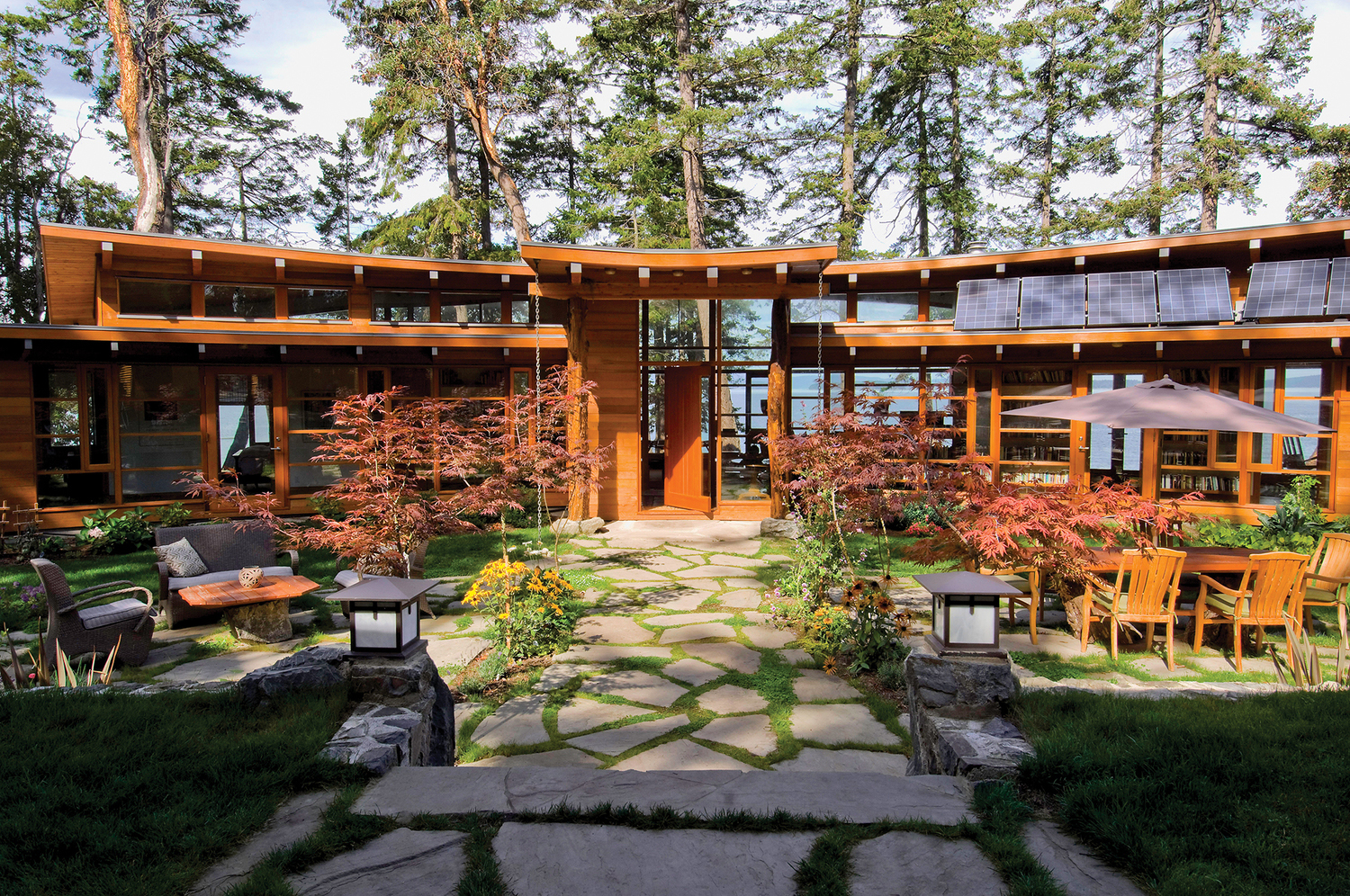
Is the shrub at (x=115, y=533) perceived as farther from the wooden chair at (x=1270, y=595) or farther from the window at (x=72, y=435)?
the wooden chair at (x=1270, y=595)

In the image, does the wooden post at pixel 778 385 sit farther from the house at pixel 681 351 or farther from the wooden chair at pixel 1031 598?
the wooden chair at pixel 1031 598

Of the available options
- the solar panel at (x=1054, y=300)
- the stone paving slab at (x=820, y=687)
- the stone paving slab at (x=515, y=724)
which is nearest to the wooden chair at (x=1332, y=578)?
the stone paving slab at (x=820, y=687)

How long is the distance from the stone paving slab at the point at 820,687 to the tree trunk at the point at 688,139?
1468 cm

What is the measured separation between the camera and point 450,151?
20.7 metres

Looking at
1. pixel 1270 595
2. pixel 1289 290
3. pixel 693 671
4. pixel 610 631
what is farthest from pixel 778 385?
pixel 1289 290

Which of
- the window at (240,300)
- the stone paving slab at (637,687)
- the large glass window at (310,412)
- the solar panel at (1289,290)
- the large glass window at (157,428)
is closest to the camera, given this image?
the stone paving slab at (637,687)

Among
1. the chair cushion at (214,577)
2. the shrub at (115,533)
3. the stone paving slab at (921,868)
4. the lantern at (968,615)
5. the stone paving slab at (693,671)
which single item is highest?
the lantern at (968,615)

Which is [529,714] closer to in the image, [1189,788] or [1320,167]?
[1189,788]

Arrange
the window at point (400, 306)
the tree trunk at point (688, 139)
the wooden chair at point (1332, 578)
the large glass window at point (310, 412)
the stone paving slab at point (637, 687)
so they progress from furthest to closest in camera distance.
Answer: the tree trunk at point (688, 139), the window at point (400, 306), the large glass window at point (310, 412), the wooden chair at point (1332, 578), the stone paving slab at point (637, 687)

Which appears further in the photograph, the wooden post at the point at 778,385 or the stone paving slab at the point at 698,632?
the wooden post at the point at 778,385

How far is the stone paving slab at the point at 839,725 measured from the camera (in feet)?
12.6

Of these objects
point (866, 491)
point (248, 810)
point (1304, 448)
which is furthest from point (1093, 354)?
point (248, 810)

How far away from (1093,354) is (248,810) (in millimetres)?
12278

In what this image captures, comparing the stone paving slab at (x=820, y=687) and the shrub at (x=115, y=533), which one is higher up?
the shrub at (x=115, y=533)
